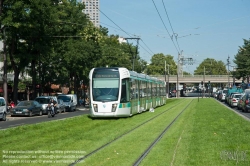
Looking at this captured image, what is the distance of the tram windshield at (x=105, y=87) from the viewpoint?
3117 centimetres

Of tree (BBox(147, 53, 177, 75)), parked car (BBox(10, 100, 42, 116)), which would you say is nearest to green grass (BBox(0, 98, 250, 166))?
parked car (BBox(10, 100, 42, 116))

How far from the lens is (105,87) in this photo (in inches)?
1238

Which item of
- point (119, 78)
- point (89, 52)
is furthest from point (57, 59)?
point (119, 78)

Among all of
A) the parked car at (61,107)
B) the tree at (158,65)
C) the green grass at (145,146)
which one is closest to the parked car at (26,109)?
the parked car at (61,107)

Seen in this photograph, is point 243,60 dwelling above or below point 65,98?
above

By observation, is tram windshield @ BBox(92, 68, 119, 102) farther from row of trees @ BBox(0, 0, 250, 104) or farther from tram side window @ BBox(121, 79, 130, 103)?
row of trees @ BBox(0, 0, 250, 104)

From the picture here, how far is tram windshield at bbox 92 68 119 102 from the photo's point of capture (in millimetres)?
31172

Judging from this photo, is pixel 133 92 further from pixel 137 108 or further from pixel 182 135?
pixel 182 135

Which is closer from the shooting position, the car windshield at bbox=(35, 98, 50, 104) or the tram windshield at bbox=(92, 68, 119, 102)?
the tram windshield at bbox=(92, 68, 119, 102)

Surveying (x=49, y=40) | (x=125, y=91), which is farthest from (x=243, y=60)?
(x=125, y=91)

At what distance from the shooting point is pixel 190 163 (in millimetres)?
12234

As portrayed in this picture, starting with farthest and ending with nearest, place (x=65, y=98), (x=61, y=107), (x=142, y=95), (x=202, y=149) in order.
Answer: (x=65, y=98), (x=61, y=107), (x=142, y=95), (x=202, y=149)

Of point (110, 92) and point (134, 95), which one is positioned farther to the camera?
point (134, 95)

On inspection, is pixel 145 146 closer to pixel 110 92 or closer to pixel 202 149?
pixel 202 149
